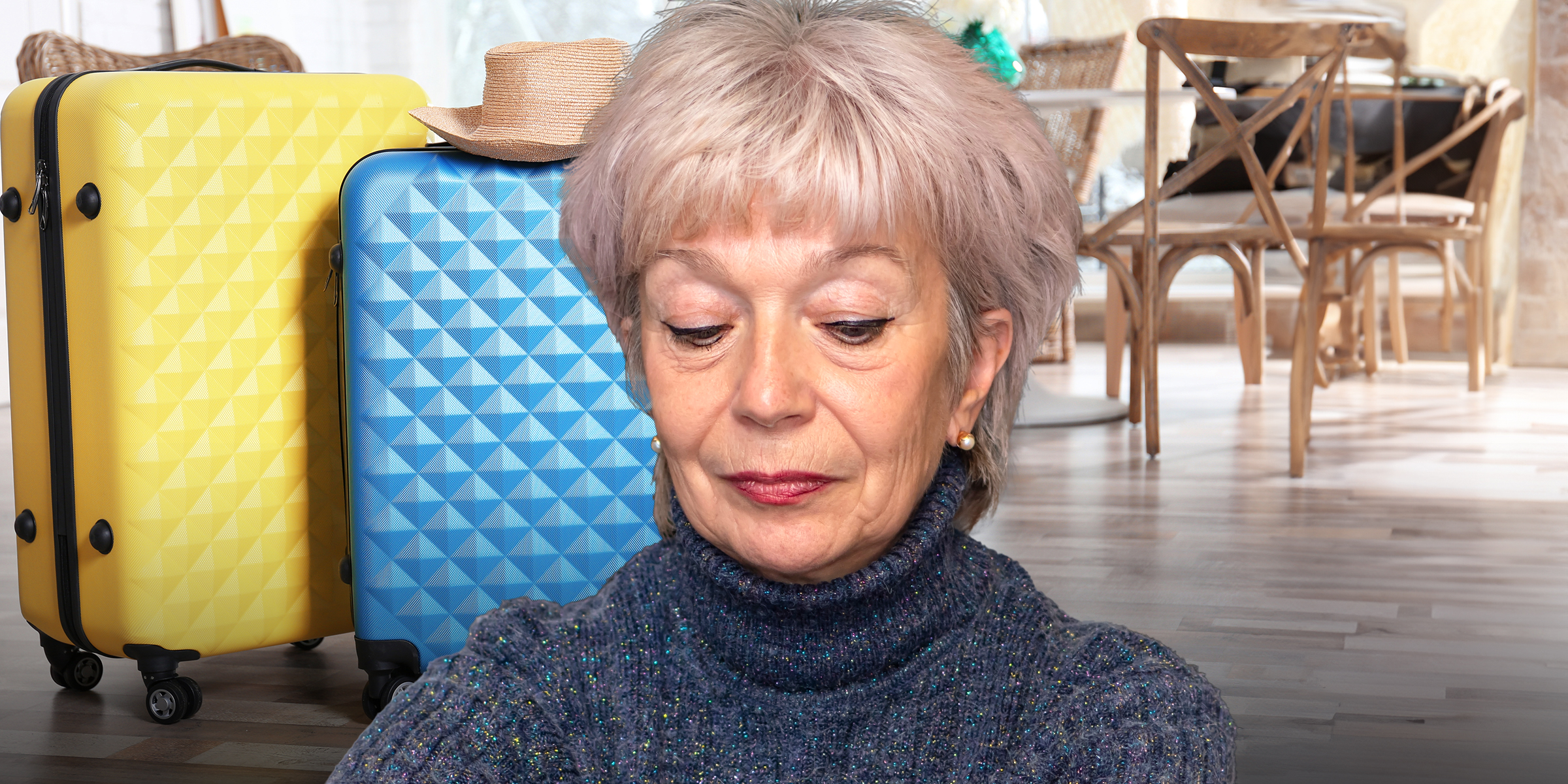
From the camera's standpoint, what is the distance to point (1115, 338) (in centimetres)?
425

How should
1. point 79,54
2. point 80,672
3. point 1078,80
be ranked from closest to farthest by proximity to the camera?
point 80,672 → point 79,54 → point 1078,80

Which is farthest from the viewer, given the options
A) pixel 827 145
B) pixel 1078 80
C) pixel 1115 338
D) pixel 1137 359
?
pixel 1078 80

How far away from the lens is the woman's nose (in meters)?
0.65

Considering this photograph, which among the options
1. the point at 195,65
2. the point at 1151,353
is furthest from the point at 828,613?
the point at 1151,353

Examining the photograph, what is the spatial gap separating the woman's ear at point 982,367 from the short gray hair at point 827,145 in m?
0.02

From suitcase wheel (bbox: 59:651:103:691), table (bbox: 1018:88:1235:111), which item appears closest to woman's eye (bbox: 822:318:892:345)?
suitcase wheel (bbox: 59:651:103:691)

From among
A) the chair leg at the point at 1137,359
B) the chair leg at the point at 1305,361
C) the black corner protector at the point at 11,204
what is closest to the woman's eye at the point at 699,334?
the black corner protector at the point at 11,204

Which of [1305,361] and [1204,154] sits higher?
[1204,154]

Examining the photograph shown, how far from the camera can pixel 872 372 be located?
672mm

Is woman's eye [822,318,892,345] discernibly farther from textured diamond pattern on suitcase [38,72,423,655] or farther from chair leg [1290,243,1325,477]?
chair leg [1290,243,1325,477]

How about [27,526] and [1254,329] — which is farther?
[1254,329]

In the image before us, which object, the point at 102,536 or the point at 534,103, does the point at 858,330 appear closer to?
the point at 534,103

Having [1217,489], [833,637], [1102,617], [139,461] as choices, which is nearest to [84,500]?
[139,461]

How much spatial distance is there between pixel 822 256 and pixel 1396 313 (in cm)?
513
